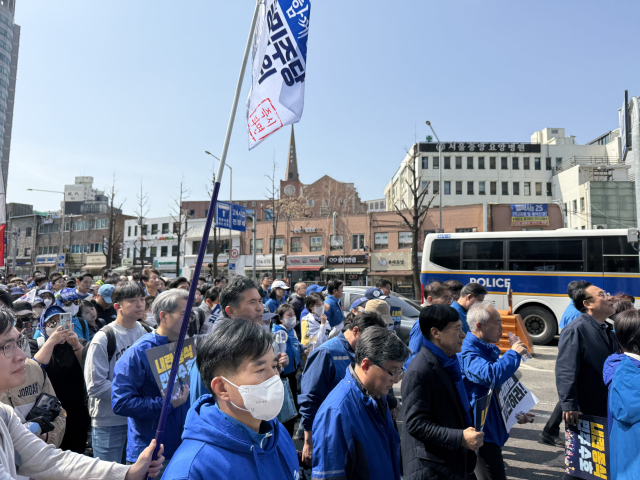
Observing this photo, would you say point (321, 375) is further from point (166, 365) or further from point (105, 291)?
point (105, 291)

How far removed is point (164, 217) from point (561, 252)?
163ft

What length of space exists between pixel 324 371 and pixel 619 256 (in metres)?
13.9

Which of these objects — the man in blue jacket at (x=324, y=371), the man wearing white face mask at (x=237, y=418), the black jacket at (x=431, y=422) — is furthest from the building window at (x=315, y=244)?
the man wearing white face mask at (x=237, y=418)

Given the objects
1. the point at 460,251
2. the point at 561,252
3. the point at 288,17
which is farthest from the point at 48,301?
the point at 561,252

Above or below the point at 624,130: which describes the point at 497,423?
below

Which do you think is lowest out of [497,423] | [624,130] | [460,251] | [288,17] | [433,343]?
[497,423]

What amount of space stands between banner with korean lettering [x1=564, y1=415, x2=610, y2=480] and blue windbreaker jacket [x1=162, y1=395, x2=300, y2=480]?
124 inches

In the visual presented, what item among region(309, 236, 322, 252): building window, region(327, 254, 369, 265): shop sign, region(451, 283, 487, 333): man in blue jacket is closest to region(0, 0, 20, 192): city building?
region(309, 236, 322, 252): building window

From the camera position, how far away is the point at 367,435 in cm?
254

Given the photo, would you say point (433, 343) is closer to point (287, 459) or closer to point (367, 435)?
point (367, 435)

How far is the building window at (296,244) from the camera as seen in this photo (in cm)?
4459

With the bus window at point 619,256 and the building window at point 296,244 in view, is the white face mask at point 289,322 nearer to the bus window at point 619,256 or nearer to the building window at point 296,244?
the bus window at point 619,256

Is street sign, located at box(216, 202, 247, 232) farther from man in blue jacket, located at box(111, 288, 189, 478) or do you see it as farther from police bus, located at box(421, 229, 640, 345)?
man in blue jacket, located at box(111, 288, 189, 478)

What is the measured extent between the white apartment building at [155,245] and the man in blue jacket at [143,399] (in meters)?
51.6
